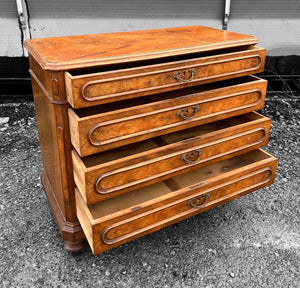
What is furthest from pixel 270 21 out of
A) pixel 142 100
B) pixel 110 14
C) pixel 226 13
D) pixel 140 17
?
pixel 142 100

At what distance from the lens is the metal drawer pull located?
5.21 feet

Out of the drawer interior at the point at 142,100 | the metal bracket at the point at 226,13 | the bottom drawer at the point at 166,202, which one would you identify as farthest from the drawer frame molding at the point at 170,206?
the metal bracket at the point at 226,13

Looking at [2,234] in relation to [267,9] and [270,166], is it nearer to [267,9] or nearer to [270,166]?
[270,166]

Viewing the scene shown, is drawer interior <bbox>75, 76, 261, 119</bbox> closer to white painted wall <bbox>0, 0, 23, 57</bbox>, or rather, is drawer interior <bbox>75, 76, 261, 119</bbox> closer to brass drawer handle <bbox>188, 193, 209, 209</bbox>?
brass drawer handle <bbox>188, 193, 209, 209</bbox>

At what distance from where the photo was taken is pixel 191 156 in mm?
1621

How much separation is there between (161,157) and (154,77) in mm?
343

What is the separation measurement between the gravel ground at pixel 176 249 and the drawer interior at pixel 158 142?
0.50m

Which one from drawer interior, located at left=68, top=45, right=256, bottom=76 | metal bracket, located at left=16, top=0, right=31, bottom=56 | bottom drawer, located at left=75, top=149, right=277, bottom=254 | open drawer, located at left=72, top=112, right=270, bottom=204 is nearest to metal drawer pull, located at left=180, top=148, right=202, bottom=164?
open drawer, located at left=72, top=112, right=270, bottom=204

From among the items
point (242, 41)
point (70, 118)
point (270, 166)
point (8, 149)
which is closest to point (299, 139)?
point (270, 166)

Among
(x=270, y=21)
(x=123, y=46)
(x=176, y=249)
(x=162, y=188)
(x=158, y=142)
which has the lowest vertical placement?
(x=176, y=249)

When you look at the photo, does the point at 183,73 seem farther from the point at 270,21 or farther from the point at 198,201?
the point at 270,21

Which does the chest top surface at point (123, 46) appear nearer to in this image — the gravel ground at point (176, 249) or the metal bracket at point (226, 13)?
the gravel ground at point (176, 249)

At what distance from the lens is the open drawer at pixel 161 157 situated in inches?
56.1

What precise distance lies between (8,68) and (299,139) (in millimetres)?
2656
